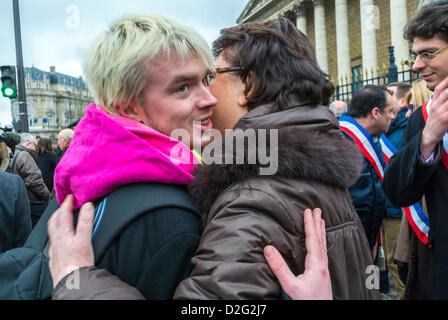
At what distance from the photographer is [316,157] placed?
4.18 feet

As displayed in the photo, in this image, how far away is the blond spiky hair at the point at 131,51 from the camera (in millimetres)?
1275

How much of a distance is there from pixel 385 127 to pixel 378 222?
123 centimetres

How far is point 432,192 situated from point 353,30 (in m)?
24.2

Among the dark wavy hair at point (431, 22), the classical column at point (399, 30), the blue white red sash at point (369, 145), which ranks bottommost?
the blue white red sash at point (369, 145)

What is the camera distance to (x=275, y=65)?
1436 millimetres

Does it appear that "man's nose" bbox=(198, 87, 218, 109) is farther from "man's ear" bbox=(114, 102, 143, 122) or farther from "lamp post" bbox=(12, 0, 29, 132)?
"lamp post" bbox=(12, 0, 29, 132)

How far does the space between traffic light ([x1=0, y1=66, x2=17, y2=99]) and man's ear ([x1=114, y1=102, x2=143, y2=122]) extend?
8.30 metres

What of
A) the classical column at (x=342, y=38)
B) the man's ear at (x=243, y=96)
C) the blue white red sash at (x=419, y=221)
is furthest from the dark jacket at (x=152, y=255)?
the classical column at (x=342, y=38)

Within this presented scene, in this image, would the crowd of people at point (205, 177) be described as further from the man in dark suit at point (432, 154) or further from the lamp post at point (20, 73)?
the lamp post at point (20, 73)

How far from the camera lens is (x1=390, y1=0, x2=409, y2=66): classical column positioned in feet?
57.9

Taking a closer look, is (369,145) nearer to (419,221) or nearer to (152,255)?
(419,221)

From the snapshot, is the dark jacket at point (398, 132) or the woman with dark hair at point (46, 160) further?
the woman with dark hair at point (46, 160)
